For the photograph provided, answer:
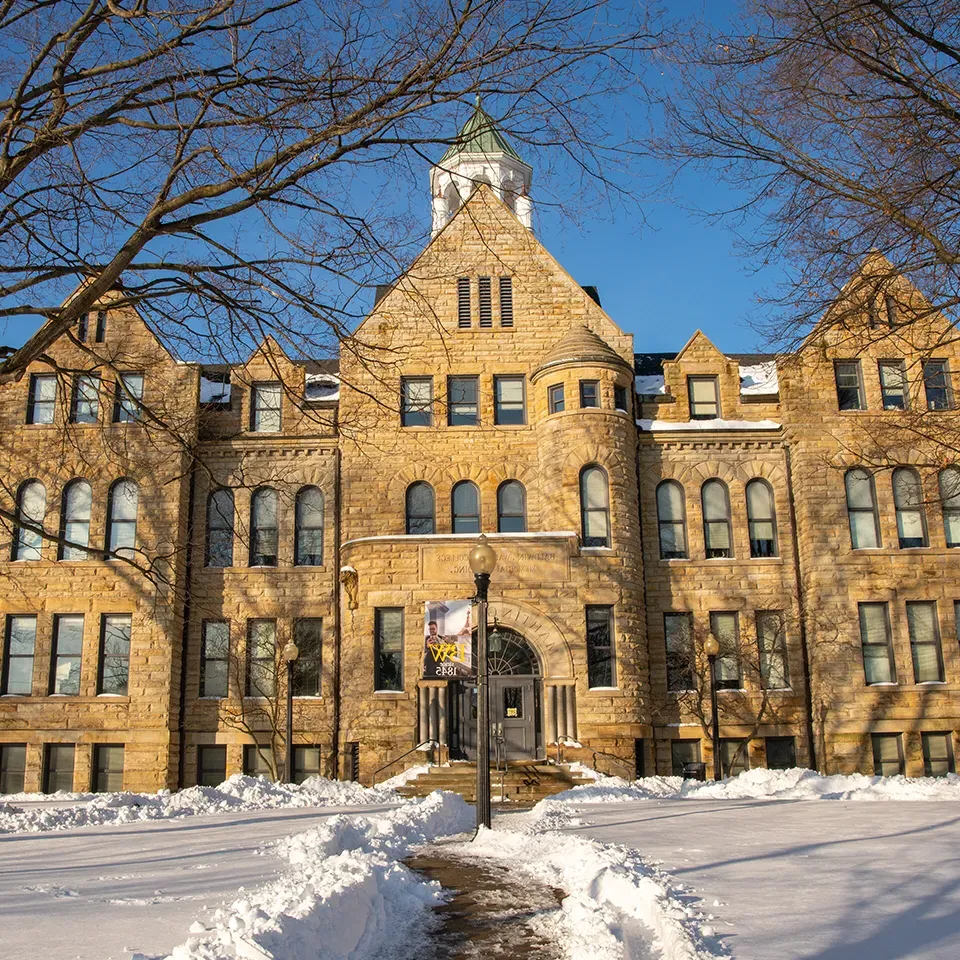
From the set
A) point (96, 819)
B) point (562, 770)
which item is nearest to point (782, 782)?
point (562, 770)

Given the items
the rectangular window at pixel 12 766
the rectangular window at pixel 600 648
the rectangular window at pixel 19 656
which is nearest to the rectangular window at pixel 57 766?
the rectangular window at pixel 12 766

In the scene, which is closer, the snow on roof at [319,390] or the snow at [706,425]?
the snow at [706,425]

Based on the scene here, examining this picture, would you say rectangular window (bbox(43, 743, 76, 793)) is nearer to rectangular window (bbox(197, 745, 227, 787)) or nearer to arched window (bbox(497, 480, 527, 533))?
rectangular window (bbox(197, 745, 227, 787))

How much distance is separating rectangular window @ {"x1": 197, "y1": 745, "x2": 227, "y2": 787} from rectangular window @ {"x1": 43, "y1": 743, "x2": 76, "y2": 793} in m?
3.05

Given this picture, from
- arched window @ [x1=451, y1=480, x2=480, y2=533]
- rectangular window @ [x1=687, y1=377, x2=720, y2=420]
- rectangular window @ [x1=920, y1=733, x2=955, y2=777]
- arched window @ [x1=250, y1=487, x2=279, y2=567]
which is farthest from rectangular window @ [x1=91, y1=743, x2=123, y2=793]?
rectangular window @ [x1=920, y1=733, x2=955, y2=777]

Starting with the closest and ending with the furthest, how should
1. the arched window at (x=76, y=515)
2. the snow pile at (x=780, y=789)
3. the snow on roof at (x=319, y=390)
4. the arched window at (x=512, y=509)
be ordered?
the snow pile at (x=780, y=789) < the arched window at (x=512, y=509) < the arched window at (x=76, y=515) < the snow on roof at (x=319, y=390)

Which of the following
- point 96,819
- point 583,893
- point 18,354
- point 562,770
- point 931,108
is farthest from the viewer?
point 562,770

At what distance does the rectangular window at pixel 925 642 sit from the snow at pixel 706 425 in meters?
5.80

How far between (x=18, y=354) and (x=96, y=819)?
293 inches

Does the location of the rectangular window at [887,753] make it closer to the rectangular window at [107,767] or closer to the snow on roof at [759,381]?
the snow on roof at [759,381]

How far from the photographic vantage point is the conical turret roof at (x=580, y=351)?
2717cm

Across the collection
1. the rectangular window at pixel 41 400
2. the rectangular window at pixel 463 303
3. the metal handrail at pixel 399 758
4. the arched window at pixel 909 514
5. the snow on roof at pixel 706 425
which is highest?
the rectangular window at pixel 463 303

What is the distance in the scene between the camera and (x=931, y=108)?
10688mm

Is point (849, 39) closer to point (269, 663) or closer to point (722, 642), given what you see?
point (722, 642)
